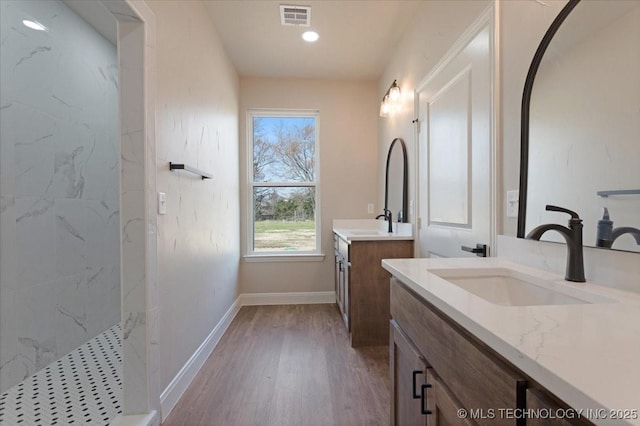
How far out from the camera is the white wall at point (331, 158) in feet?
12.2

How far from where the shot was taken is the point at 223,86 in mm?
2943

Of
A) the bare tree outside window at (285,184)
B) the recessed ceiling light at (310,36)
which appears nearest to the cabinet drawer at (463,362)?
the recessed ceiling light at (310,36)

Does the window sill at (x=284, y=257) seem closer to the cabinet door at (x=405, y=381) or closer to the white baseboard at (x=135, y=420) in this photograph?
the white baseboard at (x=135, y=420)

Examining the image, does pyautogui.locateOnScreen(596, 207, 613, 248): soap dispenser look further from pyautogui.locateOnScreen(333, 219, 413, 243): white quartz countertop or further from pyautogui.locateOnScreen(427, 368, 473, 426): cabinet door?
pyautogui.locateOnScreen(333, 219, 413, 243): white quartz countertop

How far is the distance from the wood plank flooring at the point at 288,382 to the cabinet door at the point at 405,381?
56 centimetres

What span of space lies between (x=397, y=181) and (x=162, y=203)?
214 centimetres

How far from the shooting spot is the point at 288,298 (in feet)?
12.2

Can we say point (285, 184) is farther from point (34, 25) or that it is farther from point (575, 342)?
point (575, 342)

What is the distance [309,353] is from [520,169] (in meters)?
1.97

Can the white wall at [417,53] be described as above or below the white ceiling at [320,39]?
below

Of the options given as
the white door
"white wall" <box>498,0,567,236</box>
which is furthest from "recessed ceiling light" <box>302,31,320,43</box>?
"white wall" <box>498,0,567,236</box>

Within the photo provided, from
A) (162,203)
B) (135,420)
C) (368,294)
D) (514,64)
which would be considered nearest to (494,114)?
(514,64)

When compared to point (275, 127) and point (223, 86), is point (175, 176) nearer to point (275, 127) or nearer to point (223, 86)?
point (223, 86)

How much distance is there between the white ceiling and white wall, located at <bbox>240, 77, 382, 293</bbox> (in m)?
0.18
